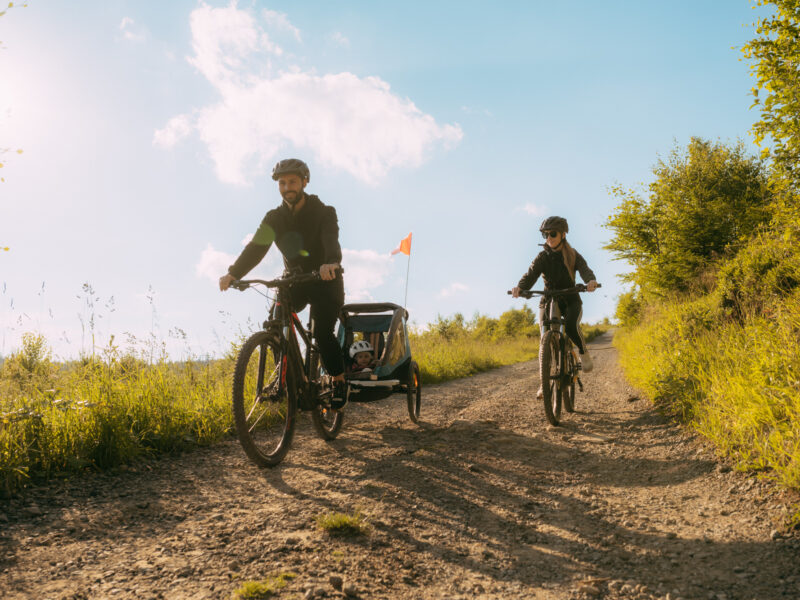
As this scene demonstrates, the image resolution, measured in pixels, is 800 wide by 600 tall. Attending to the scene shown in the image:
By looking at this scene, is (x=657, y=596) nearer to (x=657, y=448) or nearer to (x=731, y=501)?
(x=731, y=501)

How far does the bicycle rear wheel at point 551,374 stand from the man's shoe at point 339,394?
2.11 meters

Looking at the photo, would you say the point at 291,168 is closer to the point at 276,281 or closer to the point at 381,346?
the point at 276,281

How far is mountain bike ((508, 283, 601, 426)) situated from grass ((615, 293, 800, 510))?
110 cm

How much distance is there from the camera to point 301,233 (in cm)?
441

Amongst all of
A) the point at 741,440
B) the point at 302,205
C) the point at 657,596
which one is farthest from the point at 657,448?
the point at 302,205

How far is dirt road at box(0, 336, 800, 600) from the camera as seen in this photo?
2.02 meters

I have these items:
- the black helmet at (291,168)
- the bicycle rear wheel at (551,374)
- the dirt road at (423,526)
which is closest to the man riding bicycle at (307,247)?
the black helmet at (291,168)

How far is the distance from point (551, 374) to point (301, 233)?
125 inches

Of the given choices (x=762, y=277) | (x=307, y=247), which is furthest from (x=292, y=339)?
(x=762, y=277)

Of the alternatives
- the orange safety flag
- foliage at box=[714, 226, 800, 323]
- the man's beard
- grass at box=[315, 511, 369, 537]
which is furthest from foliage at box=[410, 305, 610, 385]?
grass at box=[315, 511, 369, 537]

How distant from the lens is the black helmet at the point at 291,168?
425 cm

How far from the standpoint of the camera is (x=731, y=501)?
9.44ft

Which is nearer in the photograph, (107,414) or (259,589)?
(259,589)

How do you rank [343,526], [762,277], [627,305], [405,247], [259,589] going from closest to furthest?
[259,589] < [343,526] < [762,277] < [405,247] < [627,305]
